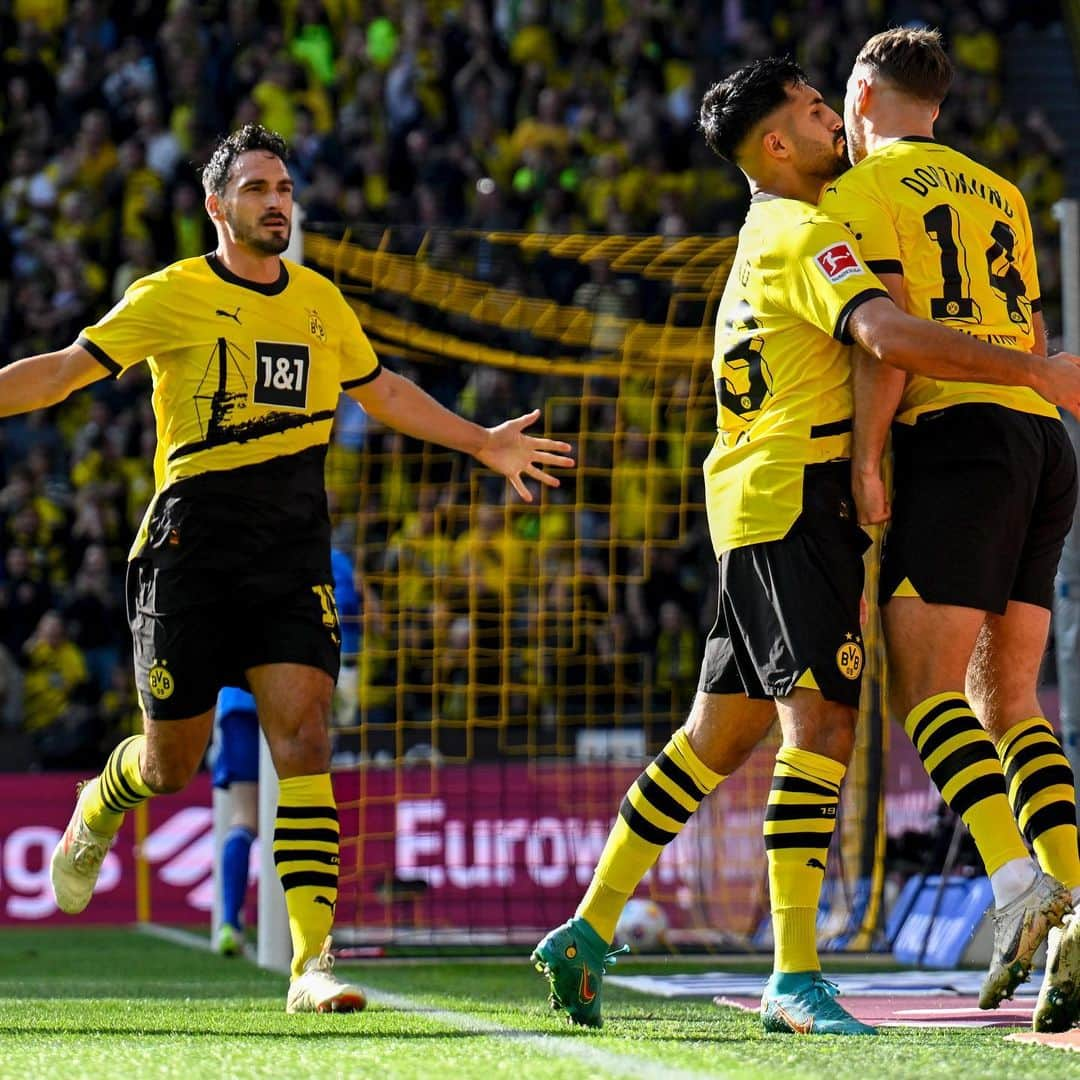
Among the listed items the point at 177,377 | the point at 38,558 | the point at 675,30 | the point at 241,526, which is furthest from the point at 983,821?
the point at 675,30

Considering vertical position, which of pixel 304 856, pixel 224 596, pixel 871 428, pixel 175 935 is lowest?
pixel 175 935

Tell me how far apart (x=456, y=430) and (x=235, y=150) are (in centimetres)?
106

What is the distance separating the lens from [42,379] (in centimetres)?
547

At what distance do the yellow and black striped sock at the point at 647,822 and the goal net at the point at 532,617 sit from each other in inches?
156

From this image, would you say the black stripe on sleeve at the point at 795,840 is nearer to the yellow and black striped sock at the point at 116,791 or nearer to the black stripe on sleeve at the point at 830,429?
the black stripe on sleeve at the point at 830,429

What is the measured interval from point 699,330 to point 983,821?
17.8 feet

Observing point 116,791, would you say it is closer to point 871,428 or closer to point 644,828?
point 644,828

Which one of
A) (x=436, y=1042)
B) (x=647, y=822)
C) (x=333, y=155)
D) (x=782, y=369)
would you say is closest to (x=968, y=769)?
(x=647, y=822)

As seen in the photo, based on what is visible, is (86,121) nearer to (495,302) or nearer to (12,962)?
(495,302)

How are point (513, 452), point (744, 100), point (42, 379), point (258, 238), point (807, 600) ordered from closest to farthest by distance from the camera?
point (807, 600)
point (744, 100)
point (42, 379)
point (258, 238)
point (513, 452)

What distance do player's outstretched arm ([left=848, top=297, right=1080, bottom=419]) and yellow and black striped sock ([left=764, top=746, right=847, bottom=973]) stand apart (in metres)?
0.92

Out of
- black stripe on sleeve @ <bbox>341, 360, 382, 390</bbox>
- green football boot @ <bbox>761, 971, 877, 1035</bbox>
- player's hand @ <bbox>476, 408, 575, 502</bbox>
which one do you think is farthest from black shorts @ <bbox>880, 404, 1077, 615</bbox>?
black stripe on sleeve @ <bbox>341, 360, 382, 390</bbox>

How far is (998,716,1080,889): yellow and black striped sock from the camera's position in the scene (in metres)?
4.79

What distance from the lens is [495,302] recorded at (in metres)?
9.81
